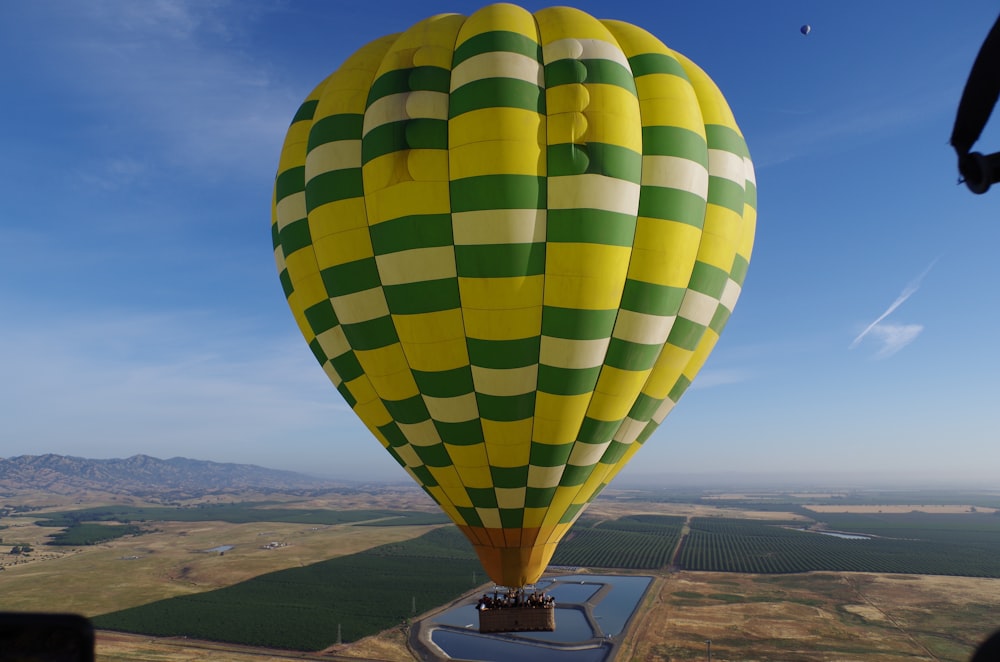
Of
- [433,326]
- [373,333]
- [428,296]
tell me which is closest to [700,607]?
[373,333]

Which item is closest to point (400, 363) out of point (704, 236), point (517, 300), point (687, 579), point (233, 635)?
point (517, 300)

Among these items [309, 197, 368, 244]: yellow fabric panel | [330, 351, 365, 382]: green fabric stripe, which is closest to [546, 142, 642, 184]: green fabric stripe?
[309, 197, 368, 244]: yellow fabric panel

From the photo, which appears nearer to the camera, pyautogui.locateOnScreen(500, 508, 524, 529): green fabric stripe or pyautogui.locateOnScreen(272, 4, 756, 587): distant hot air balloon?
pyautogui.locateOnScreen(272, 4, 756, 587): distant hot air balloon

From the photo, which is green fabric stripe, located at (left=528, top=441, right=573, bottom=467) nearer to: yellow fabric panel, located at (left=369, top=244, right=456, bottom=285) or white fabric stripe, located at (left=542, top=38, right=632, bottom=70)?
yellow fabric panel, located at (left=369, top=244, right=456, bottom=285)

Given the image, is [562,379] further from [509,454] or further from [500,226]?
[500,226]

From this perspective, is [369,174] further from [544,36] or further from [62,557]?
[62,557]

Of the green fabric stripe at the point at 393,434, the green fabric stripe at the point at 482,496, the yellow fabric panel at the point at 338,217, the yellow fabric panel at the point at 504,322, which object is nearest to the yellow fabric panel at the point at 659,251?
the yellow fabric panel at the point at 504,322

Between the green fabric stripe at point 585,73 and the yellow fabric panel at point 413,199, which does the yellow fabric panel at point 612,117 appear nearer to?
the green fabric stripe at point 585,73
